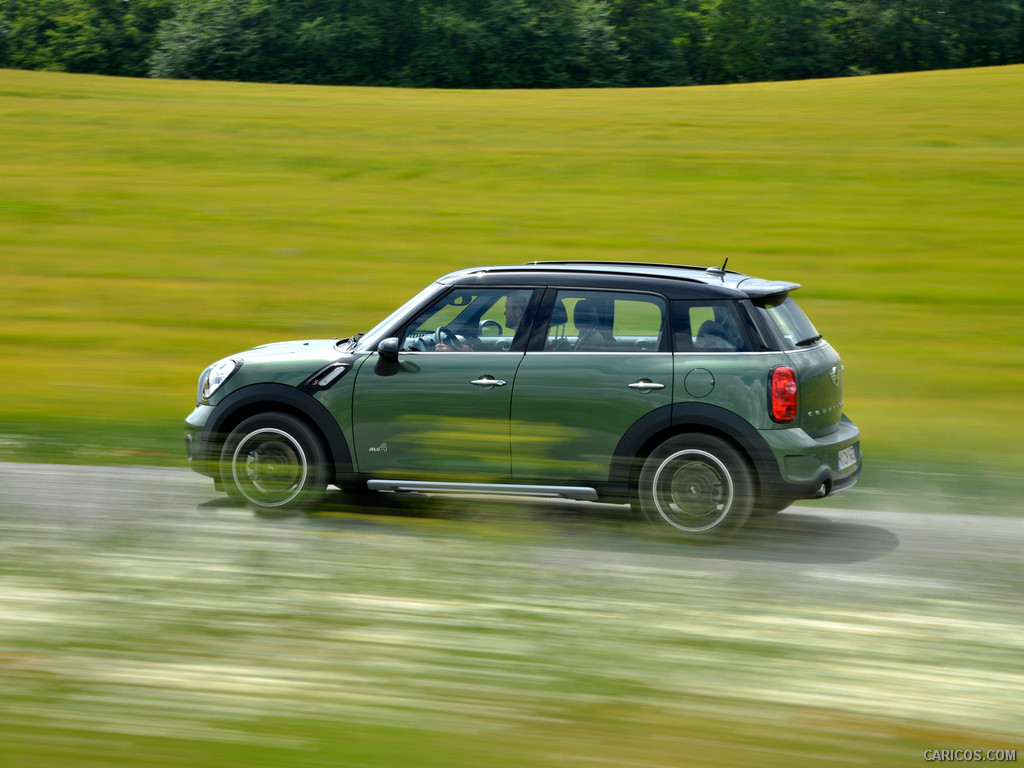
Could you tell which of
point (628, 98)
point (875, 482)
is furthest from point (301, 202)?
point (628, 98)

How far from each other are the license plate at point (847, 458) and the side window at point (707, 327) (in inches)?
33.0

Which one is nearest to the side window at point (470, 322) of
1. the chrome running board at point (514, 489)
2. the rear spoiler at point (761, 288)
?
the rear spoiler at point (761, 288)

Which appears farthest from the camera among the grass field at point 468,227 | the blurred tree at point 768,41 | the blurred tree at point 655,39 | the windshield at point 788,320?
the blurred tree at point 768,41

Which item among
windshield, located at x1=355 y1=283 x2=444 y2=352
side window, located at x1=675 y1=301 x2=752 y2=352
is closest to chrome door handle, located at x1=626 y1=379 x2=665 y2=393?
side window, located at x1=675 y1=301 x2=752 y2=352

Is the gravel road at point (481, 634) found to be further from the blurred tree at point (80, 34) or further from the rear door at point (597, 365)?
the blurred tree at point (80, 34)

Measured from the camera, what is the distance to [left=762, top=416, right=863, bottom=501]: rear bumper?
616 cm

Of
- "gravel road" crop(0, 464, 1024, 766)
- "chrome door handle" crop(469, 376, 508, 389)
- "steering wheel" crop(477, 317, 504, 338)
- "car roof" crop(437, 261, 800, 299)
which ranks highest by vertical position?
"car roof" crop(437, 261, 800, 299)

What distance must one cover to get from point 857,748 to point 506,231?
618 inches

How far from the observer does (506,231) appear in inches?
707

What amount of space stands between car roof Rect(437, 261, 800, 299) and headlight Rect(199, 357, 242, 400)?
1.28 meters

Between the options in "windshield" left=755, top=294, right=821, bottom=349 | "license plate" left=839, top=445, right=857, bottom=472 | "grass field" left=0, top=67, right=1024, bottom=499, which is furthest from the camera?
"grass field" left=0, top=67, right=1024, bottom=499

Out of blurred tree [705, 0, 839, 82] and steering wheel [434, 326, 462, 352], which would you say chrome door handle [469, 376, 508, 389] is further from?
blurred tree [705, 0, 839, 82]

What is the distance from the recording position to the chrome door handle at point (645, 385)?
6.28 meters

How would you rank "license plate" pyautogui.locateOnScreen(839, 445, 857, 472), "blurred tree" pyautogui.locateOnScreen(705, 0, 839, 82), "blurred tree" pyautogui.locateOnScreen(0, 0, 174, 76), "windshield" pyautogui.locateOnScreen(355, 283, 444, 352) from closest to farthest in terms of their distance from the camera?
"license plate" pyautogui.locateOnScreen(839, 445, 857, 472), "windshield" pyautogui.locateOnScreen(355, 283, 444, 352), "blurred tree" pyautogui.locateOnScreen(705, 0, 839, 82), "blurred tree" pyautogui.locateOnScreen(0, 0, 174, 76)
